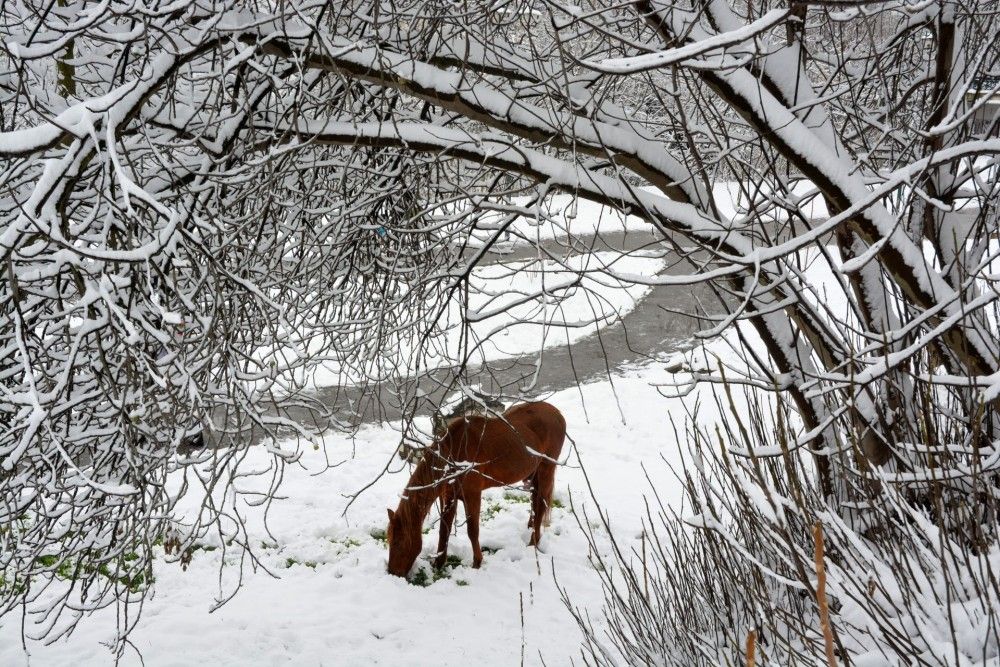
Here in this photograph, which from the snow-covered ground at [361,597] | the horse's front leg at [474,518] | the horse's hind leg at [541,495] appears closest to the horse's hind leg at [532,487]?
the horse's hind leg at [541,495]

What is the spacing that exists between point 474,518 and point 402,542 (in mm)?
645

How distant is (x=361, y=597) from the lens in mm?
6426

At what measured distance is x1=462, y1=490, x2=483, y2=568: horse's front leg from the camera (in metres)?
6.45

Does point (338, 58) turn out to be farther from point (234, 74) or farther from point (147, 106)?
point (147, 106)

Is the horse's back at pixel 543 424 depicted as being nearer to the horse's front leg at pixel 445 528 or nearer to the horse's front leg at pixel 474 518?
the horse's front leg at pixel 474 518

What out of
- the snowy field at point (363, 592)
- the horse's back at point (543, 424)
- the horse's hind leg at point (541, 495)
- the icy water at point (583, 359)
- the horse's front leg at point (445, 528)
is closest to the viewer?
the snowy field at point (363, 592)

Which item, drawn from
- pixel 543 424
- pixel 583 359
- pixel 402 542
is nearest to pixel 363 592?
pixel 402 542

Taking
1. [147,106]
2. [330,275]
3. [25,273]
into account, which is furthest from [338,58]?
[330,275]

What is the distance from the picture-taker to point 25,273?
2967 mm

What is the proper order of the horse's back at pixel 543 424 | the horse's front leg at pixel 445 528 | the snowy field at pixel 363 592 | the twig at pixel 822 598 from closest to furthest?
the twig at pixel 822 598 → the snowy field at pixel 363 592 → the horse's front leg at pixel 445 528 → the horse's back at pixel 543 424

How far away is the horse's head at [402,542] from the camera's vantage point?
6406 millimetres

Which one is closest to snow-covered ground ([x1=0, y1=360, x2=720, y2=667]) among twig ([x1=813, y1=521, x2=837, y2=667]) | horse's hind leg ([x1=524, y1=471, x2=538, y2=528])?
horse's hind leg ([x1=524, y1=471, x2=538, y2=528])

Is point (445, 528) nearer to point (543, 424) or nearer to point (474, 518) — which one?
point (474, 518)

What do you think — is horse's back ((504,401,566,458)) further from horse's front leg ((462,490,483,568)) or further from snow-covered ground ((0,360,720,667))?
horse's front leg ((462,490,483,568))
